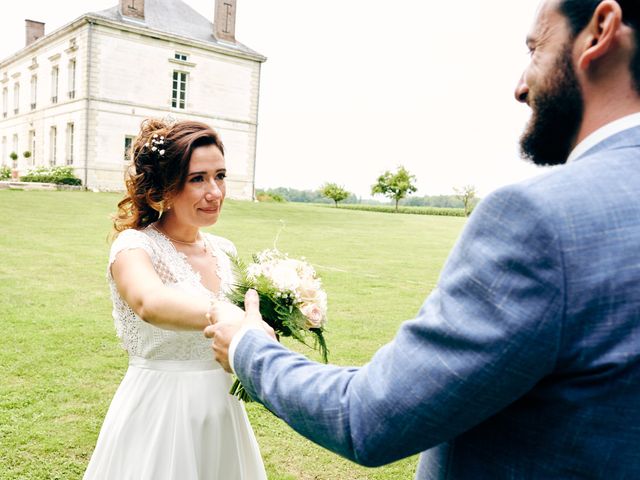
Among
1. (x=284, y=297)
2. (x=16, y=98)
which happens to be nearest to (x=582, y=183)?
(x=284, y=297)

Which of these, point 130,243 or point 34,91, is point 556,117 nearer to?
point 130,243

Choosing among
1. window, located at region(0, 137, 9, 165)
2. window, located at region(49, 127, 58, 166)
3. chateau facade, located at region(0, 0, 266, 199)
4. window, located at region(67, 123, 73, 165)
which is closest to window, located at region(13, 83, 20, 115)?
chateau facade, located at region(0, 0, 266, 199)

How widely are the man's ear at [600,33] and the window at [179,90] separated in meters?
43.3

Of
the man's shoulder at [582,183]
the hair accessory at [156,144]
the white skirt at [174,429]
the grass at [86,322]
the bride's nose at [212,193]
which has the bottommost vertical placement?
the grass at [86,322]

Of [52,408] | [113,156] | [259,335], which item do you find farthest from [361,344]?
[113,156]

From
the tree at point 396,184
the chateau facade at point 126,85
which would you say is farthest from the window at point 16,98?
the tree at point 396,184

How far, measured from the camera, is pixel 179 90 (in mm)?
42594

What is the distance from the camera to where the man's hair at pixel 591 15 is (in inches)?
51.6

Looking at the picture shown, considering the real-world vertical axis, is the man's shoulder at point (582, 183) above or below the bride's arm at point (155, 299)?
above

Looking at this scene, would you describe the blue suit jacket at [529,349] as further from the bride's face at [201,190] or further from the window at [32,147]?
the window at [32,147]

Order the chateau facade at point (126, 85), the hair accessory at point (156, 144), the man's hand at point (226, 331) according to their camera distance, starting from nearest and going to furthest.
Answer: the man's hand at point (226, 331), the hair accessory at point (156, 144), the chateau facade at point (126, 85)

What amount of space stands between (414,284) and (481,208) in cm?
1324

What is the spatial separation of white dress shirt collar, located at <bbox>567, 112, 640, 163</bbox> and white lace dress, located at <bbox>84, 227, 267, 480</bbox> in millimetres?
2340

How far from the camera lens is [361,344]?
871 centimetres
